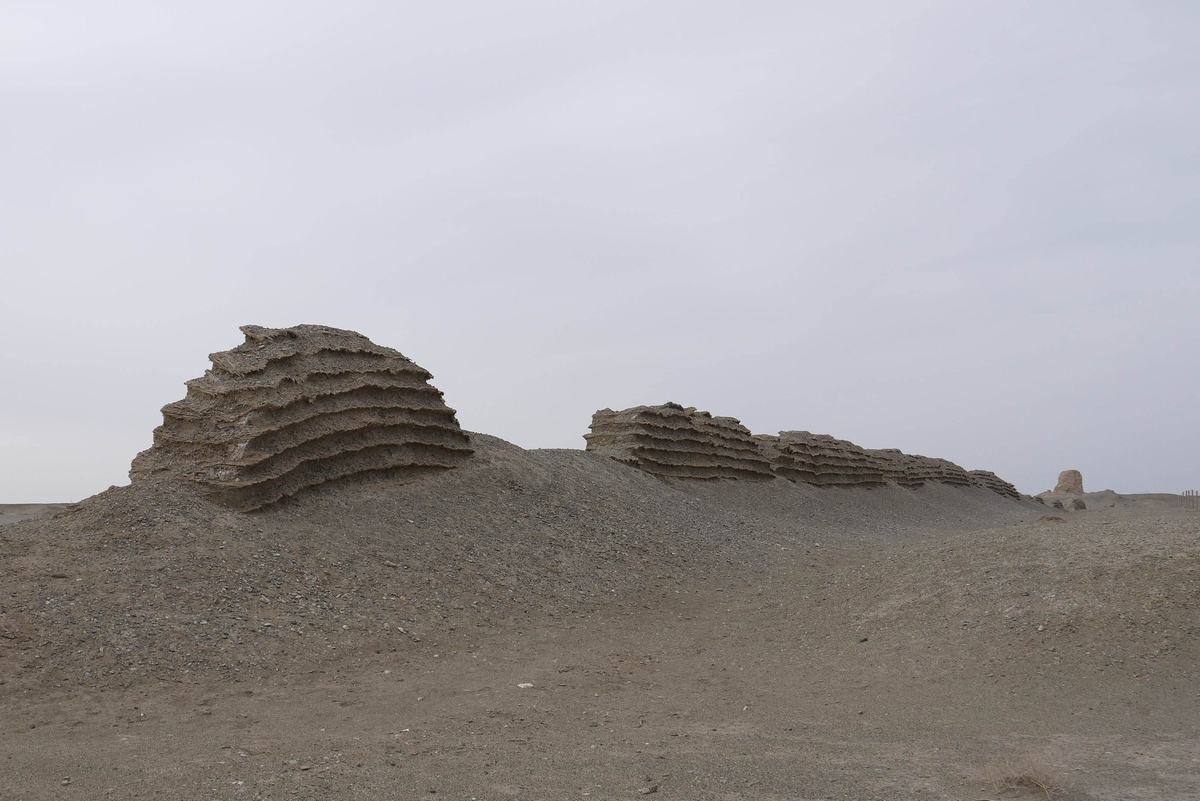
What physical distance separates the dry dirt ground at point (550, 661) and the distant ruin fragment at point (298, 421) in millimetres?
664

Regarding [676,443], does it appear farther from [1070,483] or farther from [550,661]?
[1070,483]

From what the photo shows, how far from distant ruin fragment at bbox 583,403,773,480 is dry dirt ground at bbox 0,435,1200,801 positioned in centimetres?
972

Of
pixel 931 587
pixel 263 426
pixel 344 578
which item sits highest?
pixel 263 426

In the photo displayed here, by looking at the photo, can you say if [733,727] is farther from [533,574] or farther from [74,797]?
[533,574]

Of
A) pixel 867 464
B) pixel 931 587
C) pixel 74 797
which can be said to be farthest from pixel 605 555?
pixel 867 464

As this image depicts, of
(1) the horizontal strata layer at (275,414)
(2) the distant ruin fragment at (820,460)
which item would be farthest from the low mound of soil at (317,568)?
(2) the distant ruin fragment at (820,460)

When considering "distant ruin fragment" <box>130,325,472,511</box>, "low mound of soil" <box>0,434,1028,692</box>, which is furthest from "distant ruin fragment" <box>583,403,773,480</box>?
"distant ruin fragment" <box>130,325,472,511</box>

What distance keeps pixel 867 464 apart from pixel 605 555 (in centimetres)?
2498

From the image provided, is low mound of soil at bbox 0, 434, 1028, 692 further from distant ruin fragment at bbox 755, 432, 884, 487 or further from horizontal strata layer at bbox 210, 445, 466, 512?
distant ruin fragment at bbox 755, 432, 884, 487

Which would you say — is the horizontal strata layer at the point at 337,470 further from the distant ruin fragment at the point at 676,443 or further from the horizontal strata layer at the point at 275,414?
the distant ruin fragment at the point at 676,443

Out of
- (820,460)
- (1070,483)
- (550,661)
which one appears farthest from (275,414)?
(1070,483)

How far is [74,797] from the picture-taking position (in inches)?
249

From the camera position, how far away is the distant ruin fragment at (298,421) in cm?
1403

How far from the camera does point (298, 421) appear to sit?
15.2 meters
